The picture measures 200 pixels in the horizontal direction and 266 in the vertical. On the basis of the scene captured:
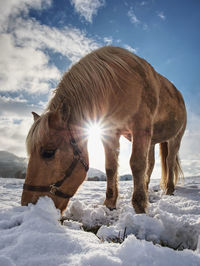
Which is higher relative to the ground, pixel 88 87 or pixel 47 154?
pixel 88 87

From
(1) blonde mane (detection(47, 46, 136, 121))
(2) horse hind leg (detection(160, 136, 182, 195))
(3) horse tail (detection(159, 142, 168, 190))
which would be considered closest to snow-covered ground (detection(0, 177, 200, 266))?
(1) blonde mane (detection(47, 46, 136, 121))

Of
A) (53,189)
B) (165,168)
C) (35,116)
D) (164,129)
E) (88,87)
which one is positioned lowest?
(53,189)

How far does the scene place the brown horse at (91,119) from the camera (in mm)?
1728

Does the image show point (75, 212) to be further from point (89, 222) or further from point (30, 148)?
point (30, 148)

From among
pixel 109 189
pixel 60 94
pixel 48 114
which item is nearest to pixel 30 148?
pixel 48 114

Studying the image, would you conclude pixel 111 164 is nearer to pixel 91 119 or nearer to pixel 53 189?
pixel 91 119

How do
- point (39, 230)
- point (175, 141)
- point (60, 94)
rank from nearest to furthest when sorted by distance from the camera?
1. point (39, 230)
2. point (60, 94)
3. point (175, 141)

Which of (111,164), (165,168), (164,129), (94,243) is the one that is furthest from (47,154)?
(165,168)

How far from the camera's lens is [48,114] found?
69.8 inches

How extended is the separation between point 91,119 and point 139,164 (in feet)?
2.61

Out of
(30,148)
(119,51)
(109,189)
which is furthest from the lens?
(109,189)

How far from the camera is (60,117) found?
183cm

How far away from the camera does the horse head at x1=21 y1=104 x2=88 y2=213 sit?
1.64 metres

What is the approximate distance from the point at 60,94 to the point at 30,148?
67 cm
